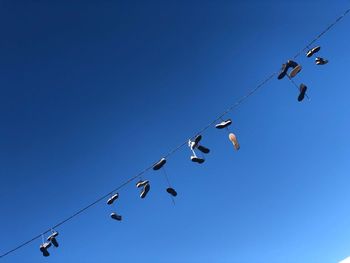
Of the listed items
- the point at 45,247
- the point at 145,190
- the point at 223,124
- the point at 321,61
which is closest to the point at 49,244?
the point at 45,247

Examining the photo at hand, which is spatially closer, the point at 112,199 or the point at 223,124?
the point at 223,124

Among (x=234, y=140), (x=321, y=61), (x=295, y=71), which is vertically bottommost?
(x=234, y=140)

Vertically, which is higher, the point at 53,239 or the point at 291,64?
the point at 53,239

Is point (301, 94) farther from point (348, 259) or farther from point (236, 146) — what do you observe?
point (348, 259)

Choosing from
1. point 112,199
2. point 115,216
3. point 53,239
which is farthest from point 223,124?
point 53,239

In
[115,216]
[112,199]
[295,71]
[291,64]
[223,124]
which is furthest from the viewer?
[115,216]

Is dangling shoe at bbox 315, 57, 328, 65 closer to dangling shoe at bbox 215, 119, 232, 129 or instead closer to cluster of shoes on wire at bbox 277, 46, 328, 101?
cluster of shoes on wire at bbox 277, 46, 328, 101

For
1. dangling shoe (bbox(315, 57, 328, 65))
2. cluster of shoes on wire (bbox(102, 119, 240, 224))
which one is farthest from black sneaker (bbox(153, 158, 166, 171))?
dangling shoe (bbox(315, 57, 328, 65))

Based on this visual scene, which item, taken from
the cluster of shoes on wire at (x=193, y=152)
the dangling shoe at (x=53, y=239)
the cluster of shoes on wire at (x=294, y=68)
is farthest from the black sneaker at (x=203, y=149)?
the dangling shoe at (x=53, y=239)

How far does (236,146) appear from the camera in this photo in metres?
6.48

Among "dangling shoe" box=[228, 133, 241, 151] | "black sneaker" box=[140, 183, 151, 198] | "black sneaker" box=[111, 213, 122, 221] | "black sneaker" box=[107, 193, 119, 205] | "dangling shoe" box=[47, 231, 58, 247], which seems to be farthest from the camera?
"black sneaker" box=[111, 213, 122, 221]

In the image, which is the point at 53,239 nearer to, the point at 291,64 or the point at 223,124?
the point at 223,124

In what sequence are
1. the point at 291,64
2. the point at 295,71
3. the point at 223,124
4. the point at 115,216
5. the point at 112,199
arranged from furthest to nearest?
the point at 115,216, the point at 112,199, the point at 223,124, the point at 295,71, the point at 291,64

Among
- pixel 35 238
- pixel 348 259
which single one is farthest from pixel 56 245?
pixel 348 259
